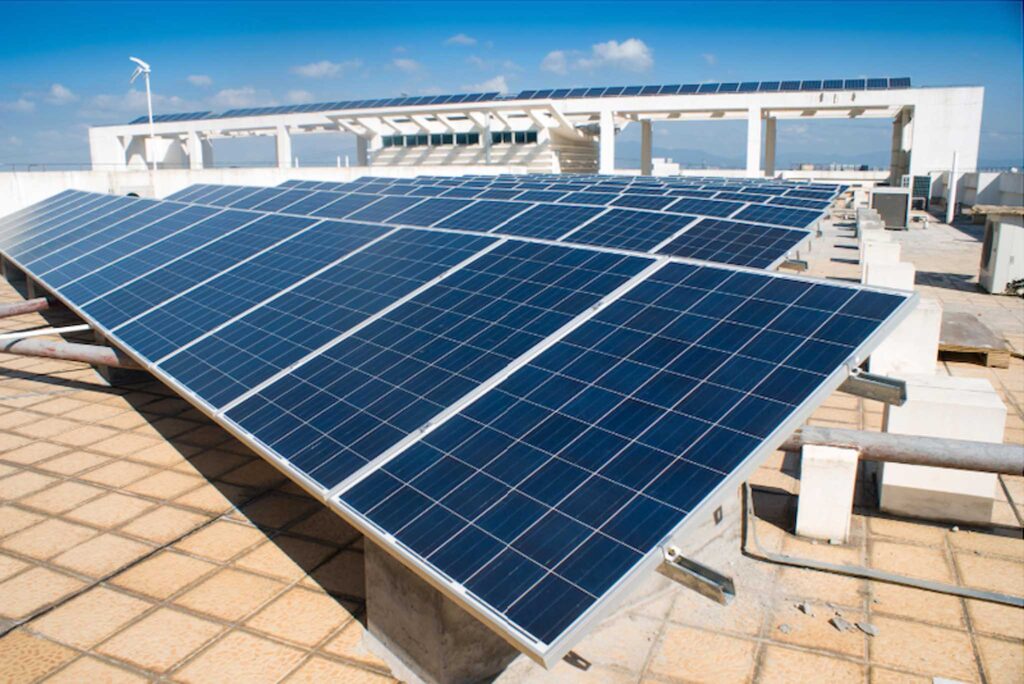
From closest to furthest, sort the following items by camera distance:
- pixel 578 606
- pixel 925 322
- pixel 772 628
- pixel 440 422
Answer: pixel 578 606 → pixel 440 422 → pixel 772 628 → pixel 925 322

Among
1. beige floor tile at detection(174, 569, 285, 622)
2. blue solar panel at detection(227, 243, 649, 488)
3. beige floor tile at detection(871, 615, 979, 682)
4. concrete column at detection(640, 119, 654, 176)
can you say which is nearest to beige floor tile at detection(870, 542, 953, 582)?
beige floor tile at detection(871, 615, 979, 682)

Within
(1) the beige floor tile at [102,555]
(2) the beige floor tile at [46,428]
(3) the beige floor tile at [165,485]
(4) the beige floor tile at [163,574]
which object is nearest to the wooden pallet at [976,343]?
(3) the beige floor tile at [165,485]

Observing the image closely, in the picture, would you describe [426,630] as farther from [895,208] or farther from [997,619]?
[895,208]

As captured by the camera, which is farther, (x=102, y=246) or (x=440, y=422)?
(x=102, y=246)

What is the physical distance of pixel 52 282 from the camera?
1425 centimetres

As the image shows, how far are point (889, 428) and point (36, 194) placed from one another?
36.8m

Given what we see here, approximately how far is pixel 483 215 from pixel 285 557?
9535 millimetres

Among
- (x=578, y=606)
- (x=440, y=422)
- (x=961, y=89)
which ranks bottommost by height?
(x=578, y=606)

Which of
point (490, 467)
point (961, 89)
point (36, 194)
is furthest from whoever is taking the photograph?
point (961, 89)

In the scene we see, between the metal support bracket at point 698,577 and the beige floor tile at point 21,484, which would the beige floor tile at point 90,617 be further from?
the metal support bracket at point 698,577

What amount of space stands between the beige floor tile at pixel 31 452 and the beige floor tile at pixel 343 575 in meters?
5.47

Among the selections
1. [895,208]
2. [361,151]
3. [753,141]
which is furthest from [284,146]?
[895,208]

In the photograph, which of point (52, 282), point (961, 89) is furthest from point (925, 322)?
point (961, 89)

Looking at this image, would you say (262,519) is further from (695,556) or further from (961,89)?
(961,89)
